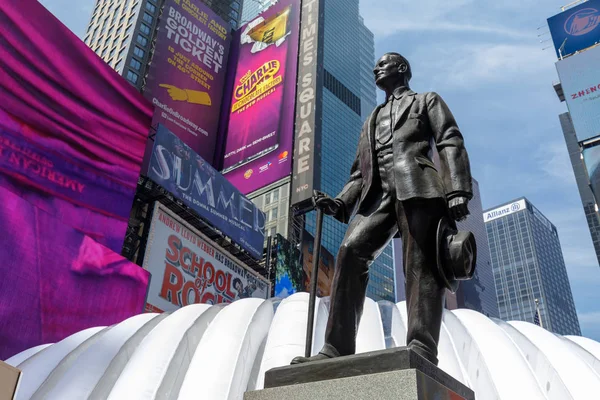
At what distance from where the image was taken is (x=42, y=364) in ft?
34.3

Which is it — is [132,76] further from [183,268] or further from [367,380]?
[367,380]

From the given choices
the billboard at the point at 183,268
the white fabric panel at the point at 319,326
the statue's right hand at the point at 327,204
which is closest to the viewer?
the statue's right hand at the point at 327,204

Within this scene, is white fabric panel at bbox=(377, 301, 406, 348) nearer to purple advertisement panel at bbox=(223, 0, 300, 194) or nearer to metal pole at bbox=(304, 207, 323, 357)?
metal pole at bbox=(304, 207, 323, 357)

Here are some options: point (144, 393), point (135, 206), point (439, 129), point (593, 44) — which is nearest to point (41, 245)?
point (144, 393)

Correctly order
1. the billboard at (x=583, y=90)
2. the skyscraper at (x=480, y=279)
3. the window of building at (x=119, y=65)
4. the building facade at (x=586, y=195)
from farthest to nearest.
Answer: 1. the skyscraper at (x=480, y=279)
2. the building facade at (x=586, y=195)
3. the window of building at (x=119, y=65)
4. the billboard at (x=583, y=90)

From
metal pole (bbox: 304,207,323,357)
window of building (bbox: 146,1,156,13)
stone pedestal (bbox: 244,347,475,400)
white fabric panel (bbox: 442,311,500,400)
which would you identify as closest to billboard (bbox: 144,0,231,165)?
window of building (bbox: 146,1,156,13)

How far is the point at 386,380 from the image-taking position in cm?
336

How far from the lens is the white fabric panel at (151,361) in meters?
8.76

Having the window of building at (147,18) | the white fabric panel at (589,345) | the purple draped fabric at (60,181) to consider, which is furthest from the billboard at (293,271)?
the window of building at (147,18)

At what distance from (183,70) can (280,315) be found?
41.6 metres

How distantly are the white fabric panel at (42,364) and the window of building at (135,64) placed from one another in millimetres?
53571

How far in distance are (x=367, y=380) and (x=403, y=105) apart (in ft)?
→ 8.23

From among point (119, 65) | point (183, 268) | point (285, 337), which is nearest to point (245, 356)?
point (285, 337)

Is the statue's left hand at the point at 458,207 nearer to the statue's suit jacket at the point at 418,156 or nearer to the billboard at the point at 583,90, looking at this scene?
the statue's suit jacket at the point at 418,156
